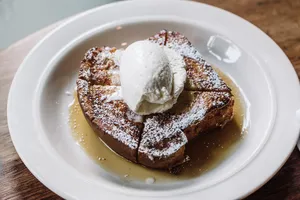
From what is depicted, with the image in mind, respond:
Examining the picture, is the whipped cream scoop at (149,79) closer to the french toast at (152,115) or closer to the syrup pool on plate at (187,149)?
the french toast at (152,115)

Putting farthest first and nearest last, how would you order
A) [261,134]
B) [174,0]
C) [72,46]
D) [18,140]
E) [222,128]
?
[174,0], [72,46], [222,128], [261,134], [18,140]

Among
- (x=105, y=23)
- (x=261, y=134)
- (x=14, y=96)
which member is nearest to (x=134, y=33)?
(x=105, y=23)

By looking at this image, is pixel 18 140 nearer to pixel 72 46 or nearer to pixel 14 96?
pixel 14 96

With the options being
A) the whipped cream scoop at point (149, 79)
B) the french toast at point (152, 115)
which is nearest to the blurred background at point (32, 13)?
the french toast at point (152, 115)

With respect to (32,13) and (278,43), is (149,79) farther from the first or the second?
(32,13)

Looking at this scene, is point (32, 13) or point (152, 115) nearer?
point (152, 115)

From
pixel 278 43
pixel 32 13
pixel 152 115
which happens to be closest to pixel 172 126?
pixel 152 115
